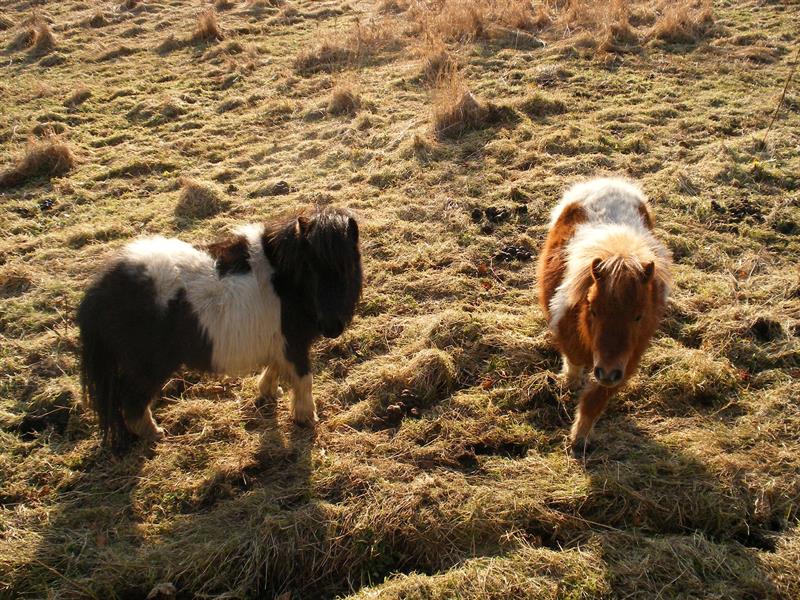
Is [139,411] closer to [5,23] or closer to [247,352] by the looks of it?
[247,352]

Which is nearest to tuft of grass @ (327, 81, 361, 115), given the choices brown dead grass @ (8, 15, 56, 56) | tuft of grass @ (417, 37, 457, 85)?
tuft of grass @ (417, 37, 457, 85)

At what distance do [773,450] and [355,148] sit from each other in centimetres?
619

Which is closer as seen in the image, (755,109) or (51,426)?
(51,426)

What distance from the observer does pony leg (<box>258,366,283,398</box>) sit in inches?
169

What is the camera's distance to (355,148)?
25.3ft

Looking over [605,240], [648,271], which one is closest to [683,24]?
[605,240]

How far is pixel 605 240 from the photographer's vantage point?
3543 millimetres

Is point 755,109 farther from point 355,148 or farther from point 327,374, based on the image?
point 327,374

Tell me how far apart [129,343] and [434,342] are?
2.33 m

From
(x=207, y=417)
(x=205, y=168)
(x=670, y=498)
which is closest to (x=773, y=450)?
(x=670, y=498)

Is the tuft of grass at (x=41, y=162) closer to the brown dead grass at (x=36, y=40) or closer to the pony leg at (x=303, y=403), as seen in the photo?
the pony leg at (x=303, y=403)

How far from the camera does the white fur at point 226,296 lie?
140 inches

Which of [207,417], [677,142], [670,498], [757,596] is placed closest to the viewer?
[757,596]

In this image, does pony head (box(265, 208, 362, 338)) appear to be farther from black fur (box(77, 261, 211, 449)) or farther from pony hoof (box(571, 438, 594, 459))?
pony hoof (box(571, 438, 594, 459))
